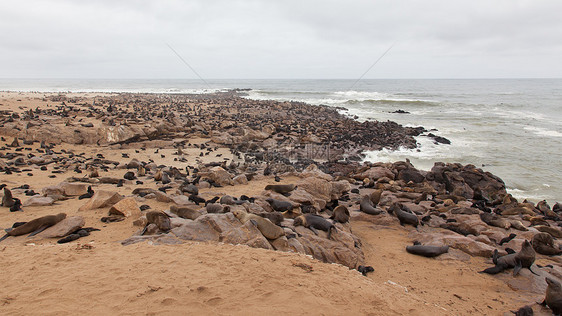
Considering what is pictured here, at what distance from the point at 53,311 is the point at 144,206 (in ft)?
13.9

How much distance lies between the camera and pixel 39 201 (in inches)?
294

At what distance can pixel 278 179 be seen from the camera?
11.1 meters

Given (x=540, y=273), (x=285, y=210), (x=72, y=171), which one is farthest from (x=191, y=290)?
(x=72, y=171)

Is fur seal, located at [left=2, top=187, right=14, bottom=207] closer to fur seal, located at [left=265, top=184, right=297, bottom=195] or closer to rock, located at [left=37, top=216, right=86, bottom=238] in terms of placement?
rock, located at [left=37, top=216, right=86, bottom=238]

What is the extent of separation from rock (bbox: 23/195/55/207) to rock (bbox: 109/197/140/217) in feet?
6.65

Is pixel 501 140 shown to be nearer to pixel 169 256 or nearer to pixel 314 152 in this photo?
pixel 314 152

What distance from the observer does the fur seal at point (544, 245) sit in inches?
284

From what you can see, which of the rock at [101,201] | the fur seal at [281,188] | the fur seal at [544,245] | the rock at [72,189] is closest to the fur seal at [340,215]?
the fur seal at [281,188]

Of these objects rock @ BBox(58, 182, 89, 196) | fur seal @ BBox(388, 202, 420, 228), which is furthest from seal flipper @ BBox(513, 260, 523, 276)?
rock @ BBox(58, 182, 89, 196)

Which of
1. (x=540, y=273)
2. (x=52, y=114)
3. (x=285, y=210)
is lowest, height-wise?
(x=540, y=273)

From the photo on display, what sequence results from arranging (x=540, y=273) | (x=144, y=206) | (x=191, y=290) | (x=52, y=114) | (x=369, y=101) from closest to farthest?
1. (x=191, y=290)
2. (x=540, y=273)
3. (x=144, y=206)
4. (x=52, y=114)
5. (x=369, y=101)

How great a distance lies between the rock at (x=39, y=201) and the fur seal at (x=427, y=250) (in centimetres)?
878

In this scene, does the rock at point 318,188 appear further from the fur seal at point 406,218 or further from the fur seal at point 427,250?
the fur seal at point 427,250

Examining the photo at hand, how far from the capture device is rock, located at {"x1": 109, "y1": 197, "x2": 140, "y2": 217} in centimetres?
682
